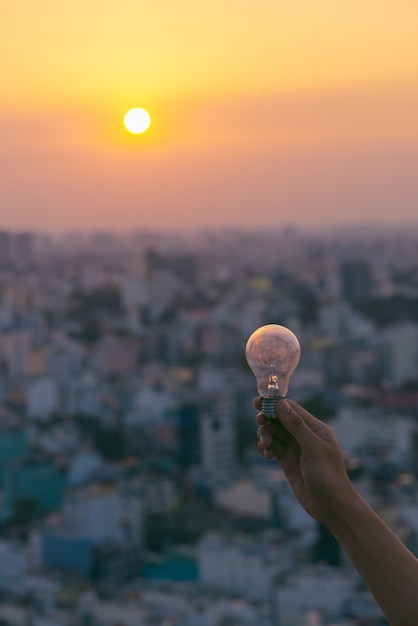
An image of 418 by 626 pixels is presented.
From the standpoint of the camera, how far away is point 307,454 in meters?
0.56

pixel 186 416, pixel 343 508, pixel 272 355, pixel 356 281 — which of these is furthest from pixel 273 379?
pixel 356 281

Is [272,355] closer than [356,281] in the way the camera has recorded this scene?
Yes

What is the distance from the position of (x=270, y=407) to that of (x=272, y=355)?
0.09m

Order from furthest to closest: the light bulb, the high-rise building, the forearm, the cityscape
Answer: the high-rise building, the cityscape, the light bulb, the forearm

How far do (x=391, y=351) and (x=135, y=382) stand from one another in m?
2.81

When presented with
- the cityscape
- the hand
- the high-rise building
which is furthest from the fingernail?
the high-rise building

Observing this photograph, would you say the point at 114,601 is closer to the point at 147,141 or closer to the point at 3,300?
the point at 147,141

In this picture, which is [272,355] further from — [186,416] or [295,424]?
[186,416]

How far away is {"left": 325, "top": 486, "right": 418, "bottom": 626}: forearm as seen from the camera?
1.67ft

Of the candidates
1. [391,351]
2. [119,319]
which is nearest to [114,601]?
[391,351]

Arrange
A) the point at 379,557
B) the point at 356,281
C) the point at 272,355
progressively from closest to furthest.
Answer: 1. the point at 379,557
2. the point at 272,355
3. the point at 356,281

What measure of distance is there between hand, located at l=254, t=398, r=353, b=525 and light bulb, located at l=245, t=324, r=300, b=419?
6 cm

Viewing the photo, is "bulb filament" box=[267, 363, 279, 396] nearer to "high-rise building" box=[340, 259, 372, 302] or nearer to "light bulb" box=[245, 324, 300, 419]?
"light bulb" box=[245, 324, 300, 419]

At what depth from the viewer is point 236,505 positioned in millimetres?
8438
